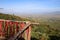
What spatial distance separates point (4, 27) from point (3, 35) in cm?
52

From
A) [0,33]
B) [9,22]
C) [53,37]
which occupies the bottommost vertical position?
[53,37]

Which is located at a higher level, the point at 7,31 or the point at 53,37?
the point at 7,31

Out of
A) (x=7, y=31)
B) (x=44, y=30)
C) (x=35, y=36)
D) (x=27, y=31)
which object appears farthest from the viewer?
(x=44, y=30)

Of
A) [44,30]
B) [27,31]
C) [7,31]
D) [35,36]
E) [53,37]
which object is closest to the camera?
[27,31]

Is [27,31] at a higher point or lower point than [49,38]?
higher

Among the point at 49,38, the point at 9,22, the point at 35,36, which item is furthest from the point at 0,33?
the point at 49,38

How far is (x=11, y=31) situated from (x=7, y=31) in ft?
0.88

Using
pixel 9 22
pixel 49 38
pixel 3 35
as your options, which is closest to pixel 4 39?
pixel 3 35

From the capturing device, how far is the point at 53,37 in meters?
14.0

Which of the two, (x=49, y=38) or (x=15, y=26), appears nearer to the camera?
(x=15, y=26)

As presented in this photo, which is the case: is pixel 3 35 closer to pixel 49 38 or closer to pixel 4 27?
pixel 4 27

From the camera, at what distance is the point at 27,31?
968 cm

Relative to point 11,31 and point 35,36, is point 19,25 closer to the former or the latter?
point 11,31

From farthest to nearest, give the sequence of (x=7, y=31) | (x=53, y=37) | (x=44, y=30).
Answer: (x=44, y=30) < (x=53, y=37) < (x=7, y=31)
